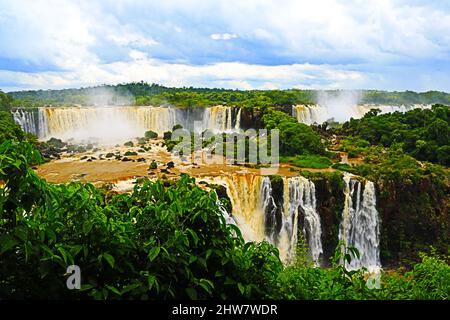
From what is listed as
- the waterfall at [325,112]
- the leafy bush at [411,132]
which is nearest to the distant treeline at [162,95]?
the waterfall at [325,112]

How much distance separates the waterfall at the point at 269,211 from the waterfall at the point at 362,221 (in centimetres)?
155

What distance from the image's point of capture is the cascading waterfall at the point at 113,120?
2855 cm

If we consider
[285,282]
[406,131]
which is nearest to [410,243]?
[406,131]

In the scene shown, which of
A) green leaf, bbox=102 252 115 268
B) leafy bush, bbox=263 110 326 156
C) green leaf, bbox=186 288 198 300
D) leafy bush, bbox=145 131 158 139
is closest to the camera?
green leaf, bbox=102 252 115 268

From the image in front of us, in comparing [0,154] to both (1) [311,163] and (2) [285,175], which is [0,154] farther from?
(1) [311,163]

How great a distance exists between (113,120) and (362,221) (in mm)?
19414

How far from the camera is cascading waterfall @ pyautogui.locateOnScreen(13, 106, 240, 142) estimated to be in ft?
93.7

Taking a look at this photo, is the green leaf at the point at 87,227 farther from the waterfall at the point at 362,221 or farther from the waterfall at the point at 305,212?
the waterfall at the point at 362,221

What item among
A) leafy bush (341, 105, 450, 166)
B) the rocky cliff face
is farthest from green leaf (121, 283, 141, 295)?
A: leafy bush (341, 105, 450, 166)

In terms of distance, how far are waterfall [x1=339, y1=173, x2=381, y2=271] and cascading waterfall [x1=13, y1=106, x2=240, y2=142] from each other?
13206 millimetres

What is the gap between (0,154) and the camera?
233cm

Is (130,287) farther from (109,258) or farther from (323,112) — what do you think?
(323,112)

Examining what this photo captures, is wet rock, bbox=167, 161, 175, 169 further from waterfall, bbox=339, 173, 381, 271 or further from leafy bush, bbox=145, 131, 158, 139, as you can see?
leafy bush, bbox=145, 131, 158, 139
